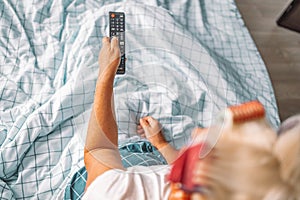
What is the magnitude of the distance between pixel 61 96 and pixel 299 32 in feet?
4.13

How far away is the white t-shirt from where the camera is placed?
760mm

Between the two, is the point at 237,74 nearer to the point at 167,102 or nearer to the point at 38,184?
the point at 167,102

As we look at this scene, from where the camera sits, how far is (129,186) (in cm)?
77

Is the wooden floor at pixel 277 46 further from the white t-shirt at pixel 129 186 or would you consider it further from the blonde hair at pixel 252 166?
the blonde hair at pixel 252 166

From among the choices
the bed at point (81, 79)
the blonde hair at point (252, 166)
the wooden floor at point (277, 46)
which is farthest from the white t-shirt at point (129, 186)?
the wooden floor at point (277, 46)

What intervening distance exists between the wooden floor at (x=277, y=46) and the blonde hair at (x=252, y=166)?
1345 mm

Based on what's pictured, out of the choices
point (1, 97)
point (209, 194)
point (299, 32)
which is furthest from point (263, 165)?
point (299, 32)

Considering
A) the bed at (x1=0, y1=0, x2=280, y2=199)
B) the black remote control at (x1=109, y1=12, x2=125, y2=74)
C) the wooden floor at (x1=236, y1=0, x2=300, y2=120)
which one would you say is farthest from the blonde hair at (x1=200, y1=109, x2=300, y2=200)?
the wooden floor at (x1=236, y1=0, x2=300, y2=120)

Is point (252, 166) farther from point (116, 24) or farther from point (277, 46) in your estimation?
point (277, 46)

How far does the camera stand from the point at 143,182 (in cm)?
79

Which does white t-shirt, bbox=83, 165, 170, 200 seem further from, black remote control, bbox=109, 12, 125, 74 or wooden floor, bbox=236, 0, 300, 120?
wooden floor, bbox=236, 0, 300, 120

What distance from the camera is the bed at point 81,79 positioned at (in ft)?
3.32

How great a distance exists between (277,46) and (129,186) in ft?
4.28

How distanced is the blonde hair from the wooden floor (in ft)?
4.41
